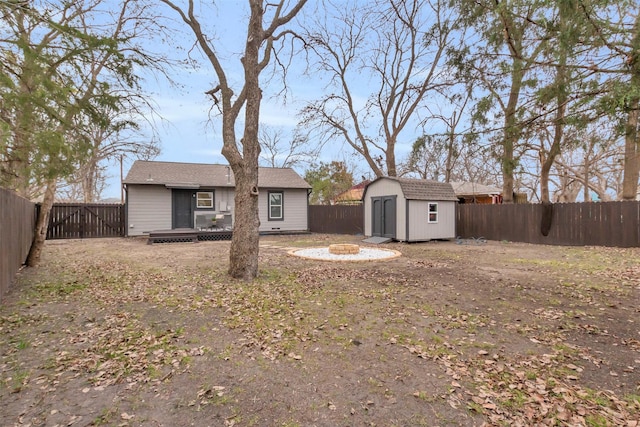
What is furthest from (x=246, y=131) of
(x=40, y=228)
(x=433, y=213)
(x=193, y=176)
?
(x=193, y=176)

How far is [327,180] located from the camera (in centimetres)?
2978

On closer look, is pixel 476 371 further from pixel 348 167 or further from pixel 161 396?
pixel 348 167

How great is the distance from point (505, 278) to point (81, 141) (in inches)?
293

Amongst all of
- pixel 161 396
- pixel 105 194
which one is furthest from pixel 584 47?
pixel 105 194

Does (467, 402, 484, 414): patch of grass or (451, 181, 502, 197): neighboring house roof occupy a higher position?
(451, 181, 502, 197): neighboring house roof

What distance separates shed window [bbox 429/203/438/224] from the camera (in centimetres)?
1356

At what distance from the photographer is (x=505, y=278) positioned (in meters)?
6.31

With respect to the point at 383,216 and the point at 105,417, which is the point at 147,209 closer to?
the point at 383,216

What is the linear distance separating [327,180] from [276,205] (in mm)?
12808

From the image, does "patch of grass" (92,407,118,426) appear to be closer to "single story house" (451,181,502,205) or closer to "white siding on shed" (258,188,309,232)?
"white siding on shed" (258,188,309,232)

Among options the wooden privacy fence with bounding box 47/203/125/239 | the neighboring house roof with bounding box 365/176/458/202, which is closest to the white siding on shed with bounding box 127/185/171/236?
the wooden privacy fence with bounding box 47/203/125/239

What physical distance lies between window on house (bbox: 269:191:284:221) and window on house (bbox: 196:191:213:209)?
3037mm

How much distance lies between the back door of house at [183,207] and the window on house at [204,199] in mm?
184

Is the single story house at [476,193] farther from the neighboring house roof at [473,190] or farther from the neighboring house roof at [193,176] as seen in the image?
the neighboring house roof at [193,176]
